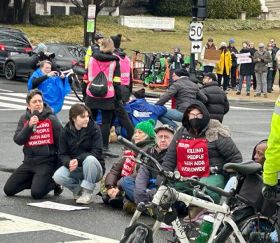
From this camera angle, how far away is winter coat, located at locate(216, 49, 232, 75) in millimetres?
30234

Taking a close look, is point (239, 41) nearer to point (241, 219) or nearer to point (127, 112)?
point (127, 112)

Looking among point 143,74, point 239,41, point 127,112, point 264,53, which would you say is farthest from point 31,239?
point 239,41

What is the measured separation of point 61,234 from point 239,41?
148 ft

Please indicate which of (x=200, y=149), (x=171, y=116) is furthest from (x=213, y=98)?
(x=200, y=149)

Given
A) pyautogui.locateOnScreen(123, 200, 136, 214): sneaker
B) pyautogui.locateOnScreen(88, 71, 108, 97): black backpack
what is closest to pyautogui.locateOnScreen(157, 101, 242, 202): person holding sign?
pyautogui.locateOnScreen(123, 200, 136, 214): sneaker

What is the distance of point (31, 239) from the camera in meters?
8.09

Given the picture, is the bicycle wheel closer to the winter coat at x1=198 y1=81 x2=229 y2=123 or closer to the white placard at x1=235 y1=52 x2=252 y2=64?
the winter coat at x1=198 y1=81 x2=229 y2=123

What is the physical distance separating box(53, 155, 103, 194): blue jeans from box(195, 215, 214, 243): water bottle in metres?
3.52

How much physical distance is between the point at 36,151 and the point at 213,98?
4.66 m

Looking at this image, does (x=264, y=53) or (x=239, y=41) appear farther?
(x=239, y=41)

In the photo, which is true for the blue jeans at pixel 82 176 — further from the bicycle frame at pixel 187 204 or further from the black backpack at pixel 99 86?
the bicycle frame at pixel 187 204

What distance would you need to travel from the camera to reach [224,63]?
1192 inches

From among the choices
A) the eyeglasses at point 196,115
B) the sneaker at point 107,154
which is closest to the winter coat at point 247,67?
the sneaker at point 107,154

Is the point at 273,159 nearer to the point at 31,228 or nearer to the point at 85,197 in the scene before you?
the point at 31,228
